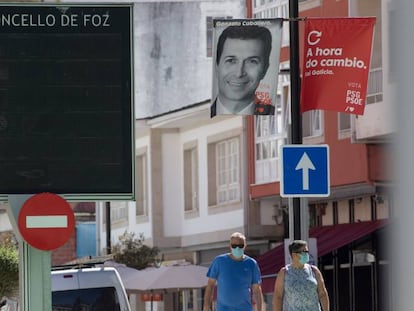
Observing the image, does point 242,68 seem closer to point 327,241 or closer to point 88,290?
point 88,290

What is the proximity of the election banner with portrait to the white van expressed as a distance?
12.0 feet

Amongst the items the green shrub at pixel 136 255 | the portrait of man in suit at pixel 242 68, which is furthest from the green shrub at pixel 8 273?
the portrait of man in suit at pixel 242 68

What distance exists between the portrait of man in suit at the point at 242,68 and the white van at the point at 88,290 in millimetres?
3637

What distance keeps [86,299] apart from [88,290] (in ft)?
0.51

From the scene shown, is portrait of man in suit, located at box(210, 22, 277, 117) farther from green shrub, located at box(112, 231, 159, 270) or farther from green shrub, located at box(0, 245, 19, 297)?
green shrub, located at box(112, 231, 159, 270)

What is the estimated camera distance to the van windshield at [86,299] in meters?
20.0

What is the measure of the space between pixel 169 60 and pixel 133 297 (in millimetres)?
8502

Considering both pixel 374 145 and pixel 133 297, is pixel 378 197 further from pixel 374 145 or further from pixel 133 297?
pixel 133 297

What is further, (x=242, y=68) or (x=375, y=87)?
(x=375, y=87)

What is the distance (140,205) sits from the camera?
47000 mm

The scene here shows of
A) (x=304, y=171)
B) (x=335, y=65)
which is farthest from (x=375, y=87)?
(x=304, y=171)

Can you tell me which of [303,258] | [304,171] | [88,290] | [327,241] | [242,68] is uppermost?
[242,68]

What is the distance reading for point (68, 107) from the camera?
1360 centimetres

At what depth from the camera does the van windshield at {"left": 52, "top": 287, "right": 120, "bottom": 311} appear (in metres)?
20.0
